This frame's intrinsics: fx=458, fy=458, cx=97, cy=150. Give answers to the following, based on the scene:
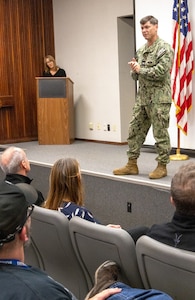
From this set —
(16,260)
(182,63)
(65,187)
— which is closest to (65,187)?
(65,187)

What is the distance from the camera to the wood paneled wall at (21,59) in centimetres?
765

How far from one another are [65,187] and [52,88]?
476cm

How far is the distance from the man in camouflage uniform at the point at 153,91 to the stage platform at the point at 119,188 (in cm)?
27

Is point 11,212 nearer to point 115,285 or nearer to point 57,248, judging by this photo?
point 115,285

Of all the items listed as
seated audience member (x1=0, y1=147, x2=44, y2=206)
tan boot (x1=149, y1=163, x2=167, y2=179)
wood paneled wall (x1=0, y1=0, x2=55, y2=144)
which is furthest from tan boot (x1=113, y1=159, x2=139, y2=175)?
wood paneled wall (x1=0, y1=0, x2=55, y2=144)

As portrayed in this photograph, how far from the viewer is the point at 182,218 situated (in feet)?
6.09

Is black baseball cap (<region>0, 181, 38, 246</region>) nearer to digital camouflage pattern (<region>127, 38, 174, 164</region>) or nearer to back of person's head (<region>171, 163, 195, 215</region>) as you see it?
back of person's head (<region>171, 163, 195, 215</region>)

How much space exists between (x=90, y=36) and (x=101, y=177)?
12.0ft

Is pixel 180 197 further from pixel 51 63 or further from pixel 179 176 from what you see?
pixel 51 63

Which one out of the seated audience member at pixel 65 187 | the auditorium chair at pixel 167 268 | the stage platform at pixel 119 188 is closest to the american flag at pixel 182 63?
the stage platform at pixel 119 188

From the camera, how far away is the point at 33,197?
61.8 inches

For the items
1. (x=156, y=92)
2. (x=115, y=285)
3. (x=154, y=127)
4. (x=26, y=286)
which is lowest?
(x=115, y=285)

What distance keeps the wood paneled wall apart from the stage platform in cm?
191

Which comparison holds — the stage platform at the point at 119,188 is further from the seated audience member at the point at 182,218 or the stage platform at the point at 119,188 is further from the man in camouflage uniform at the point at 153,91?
the seated audience member at the point at 182,218
